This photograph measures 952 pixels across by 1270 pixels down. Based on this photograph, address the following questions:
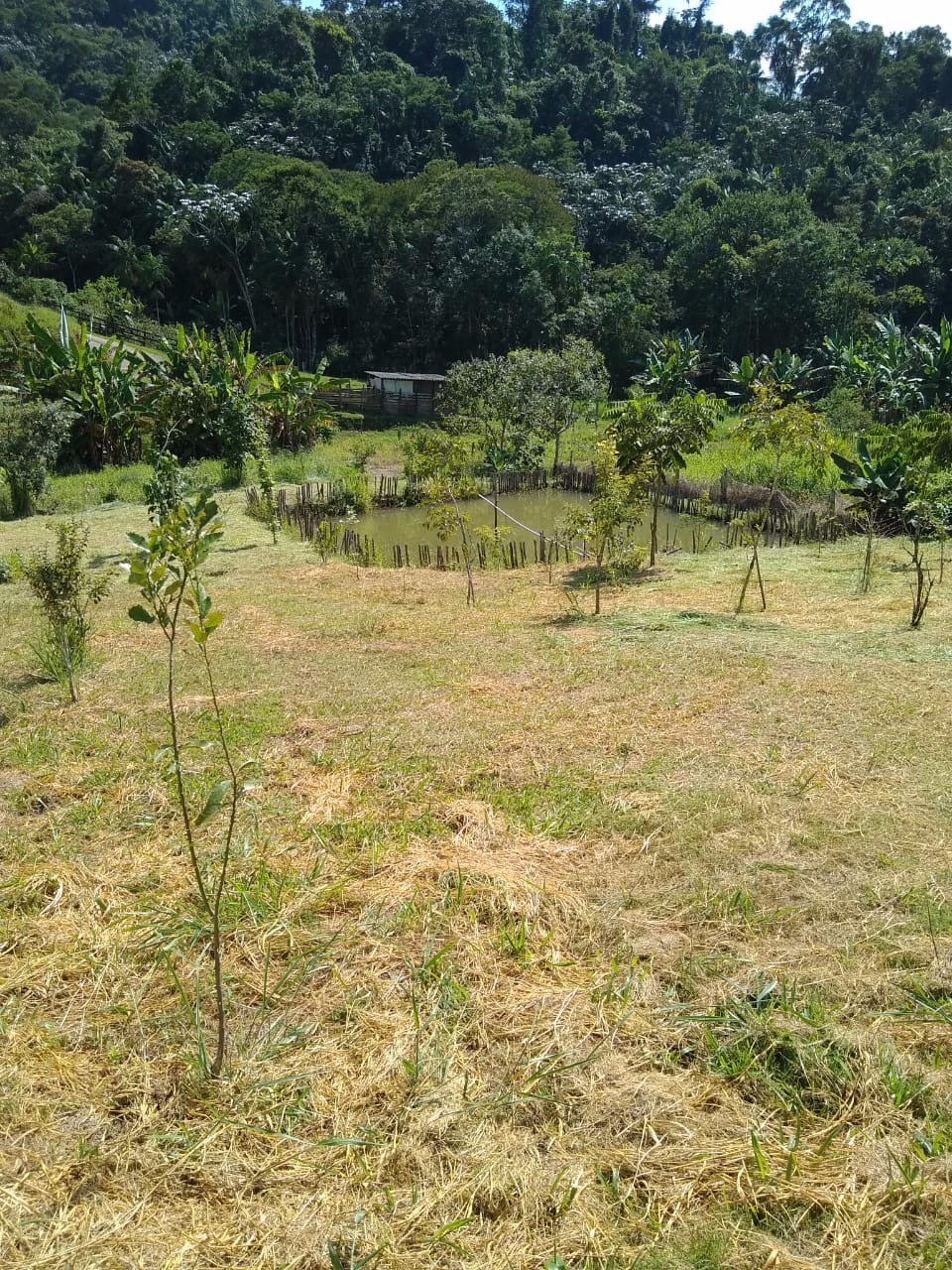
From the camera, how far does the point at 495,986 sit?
3209 millimetres

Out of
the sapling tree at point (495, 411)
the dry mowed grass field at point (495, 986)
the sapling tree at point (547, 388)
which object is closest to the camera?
the dry mowed grass field at point (495, 986)

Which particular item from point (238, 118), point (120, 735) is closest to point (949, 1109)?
point (120, 735)

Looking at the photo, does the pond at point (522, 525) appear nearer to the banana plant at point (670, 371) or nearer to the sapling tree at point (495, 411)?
the sapling tree at point (495, 411)

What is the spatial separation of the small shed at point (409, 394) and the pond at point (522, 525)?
37.5 feet

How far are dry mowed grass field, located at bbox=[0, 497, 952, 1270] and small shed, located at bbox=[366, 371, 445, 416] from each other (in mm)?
25747

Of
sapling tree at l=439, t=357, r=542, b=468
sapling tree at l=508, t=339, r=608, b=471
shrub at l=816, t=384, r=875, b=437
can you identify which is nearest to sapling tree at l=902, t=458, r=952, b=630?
sapling tree at l=508, t=339, r=608, b=471

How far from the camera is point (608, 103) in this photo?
64.2 m

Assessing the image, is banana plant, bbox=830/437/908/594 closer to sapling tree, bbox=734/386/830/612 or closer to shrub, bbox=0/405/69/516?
sapling tree, bbox=734/386/830/612

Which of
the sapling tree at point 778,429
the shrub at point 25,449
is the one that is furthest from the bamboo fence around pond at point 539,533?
the shrub at point 25,449

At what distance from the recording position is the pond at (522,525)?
15328 mm

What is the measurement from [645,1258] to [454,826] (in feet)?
7.60

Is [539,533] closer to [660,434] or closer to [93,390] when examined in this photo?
[660,434]

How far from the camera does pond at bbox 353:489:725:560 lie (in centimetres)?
1533

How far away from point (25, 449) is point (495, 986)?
1521cm
